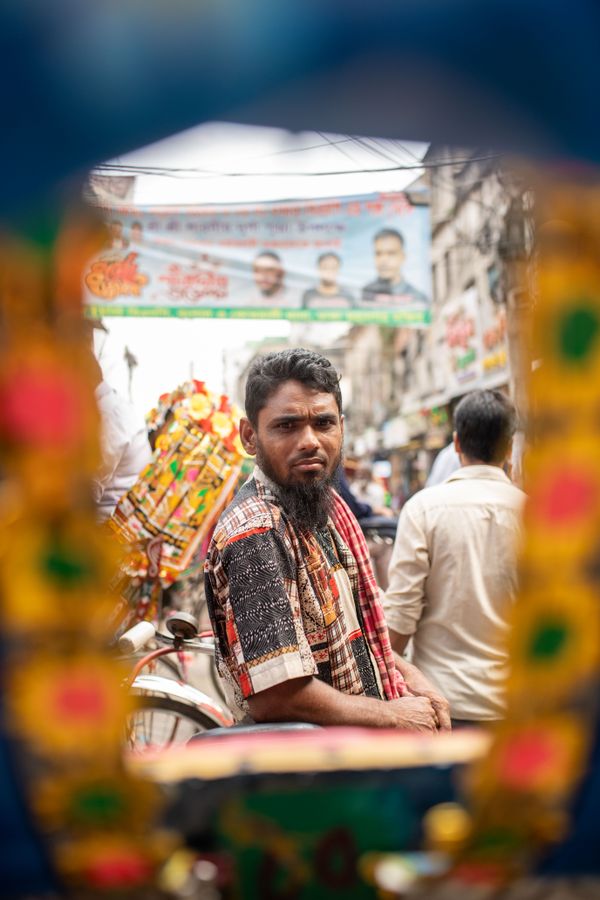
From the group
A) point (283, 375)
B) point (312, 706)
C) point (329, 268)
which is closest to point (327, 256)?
point (329, 268)

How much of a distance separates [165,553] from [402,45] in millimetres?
3103

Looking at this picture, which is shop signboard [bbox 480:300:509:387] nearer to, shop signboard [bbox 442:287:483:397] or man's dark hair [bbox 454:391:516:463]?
shop signboard [bbox 442:287:483:397]

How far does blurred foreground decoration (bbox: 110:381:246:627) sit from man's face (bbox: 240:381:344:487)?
1.55 m

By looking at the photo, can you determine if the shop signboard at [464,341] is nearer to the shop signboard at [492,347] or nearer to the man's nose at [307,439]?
the shop signboard at [492,347]

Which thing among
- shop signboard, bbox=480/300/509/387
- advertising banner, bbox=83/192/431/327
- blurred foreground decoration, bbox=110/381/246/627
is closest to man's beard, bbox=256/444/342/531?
blurred foreground decoration, bbox=110/381/246/627

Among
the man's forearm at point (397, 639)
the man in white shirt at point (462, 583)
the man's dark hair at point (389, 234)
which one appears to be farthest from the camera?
the man's dark hair at point (389, 234)

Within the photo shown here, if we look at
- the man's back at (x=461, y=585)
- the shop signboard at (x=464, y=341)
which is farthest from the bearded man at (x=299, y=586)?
the shop signboard at (x=464, y=341)

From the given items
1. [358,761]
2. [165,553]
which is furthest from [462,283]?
[358,761]

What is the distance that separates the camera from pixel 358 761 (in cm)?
111

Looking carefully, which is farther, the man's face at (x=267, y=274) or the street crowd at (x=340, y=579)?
the man's face at (x=267, y=274)

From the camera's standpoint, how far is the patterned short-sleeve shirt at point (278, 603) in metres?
1.83

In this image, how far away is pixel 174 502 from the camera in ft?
12.4

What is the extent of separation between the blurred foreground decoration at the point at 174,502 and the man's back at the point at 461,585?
1351mm

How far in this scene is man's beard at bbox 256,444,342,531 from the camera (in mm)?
2145
